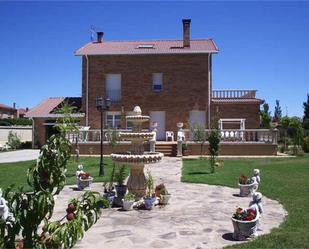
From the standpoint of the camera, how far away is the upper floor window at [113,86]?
97.3 feet

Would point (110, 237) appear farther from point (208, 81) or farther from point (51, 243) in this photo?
point (208, 81)

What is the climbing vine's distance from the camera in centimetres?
413

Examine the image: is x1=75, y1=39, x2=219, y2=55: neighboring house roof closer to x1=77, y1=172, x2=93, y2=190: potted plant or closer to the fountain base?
x1=77, y1=172, x2=93, y2=190: potted plant

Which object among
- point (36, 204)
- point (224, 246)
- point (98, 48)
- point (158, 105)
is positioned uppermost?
point (98, 48)

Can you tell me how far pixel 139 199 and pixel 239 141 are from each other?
51.4 ft

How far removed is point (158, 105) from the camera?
2912 cm

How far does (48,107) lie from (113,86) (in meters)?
6.83

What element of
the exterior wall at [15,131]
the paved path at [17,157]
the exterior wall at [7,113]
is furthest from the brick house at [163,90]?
the exterior wall at [7,113]

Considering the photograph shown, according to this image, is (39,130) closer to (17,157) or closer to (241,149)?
(17,157)

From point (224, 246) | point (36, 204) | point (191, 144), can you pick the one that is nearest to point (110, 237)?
point (224, 246)

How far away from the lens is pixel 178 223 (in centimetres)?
840

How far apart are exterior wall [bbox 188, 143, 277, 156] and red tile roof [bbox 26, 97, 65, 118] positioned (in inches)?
523

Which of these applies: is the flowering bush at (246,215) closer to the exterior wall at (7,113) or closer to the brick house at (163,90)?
the brick house at (163,90)

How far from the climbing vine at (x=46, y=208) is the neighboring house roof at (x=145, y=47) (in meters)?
24.9
